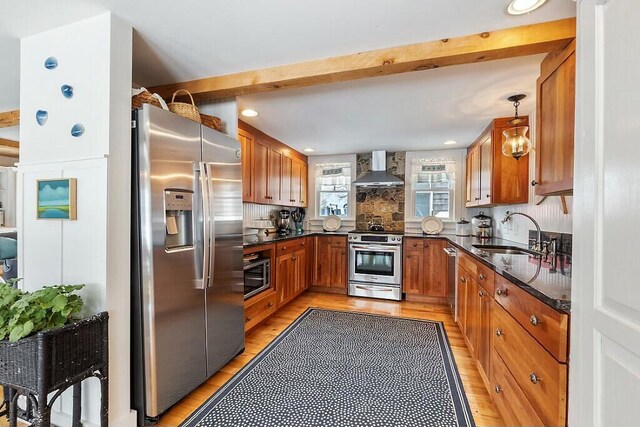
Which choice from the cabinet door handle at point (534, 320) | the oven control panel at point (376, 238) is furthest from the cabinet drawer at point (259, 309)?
the cabinet door handle at point (534, 320)

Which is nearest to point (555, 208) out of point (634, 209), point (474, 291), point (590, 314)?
point (474, 291)

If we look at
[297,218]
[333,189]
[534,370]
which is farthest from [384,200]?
[534,370]

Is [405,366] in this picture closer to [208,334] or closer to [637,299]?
[208,334]

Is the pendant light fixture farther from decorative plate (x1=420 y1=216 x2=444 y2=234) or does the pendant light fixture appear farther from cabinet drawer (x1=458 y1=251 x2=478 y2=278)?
decorative plate (x1=420 y1=216 x2=444 y2=234)

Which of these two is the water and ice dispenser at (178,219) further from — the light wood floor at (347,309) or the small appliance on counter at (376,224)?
the small appliance on counter at (376,224)

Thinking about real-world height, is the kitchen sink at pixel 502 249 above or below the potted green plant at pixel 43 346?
above

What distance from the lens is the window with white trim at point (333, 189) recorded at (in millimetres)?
5219

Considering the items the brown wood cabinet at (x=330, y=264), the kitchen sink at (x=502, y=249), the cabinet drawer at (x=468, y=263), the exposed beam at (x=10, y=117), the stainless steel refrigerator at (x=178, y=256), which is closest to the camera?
the stainless steel refrigerator at (x=178, y=256)

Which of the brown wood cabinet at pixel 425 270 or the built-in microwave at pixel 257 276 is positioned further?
the brown wood cabinet at pixel 425 270

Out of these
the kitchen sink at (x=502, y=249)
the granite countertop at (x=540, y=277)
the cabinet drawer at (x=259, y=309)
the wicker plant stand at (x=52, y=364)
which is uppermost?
the granite countertop at (x=540, y=277)

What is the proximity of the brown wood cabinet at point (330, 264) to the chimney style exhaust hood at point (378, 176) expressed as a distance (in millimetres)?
971

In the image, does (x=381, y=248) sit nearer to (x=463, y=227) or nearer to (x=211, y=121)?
(x=463, y=227)

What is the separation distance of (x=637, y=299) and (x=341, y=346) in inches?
93.0

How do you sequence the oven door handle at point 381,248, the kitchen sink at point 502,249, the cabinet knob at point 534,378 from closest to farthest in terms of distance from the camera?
the cabinet knob at point 534,378
the kitchen sink at point 502,249
the oven door handle at point 381,248
